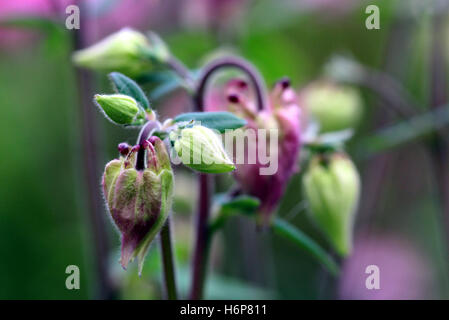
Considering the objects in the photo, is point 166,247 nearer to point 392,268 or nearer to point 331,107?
point 331,107

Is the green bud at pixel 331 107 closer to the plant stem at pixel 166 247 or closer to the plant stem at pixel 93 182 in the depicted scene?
the plant stem at pixel 93 182

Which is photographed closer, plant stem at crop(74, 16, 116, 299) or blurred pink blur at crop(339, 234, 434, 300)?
plant stem at crop(74, 16, 116, 299)

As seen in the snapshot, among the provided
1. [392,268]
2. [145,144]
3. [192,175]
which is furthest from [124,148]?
[392,268]

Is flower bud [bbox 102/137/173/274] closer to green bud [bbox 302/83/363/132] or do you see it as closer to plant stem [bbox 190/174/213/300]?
plant stem [bbox 190/174/213/300]

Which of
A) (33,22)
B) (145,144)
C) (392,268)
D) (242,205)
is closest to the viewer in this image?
(145,144)

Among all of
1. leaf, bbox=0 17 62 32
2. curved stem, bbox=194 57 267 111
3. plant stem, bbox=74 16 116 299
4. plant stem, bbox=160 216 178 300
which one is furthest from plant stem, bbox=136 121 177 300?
leaf, bbox=0 17 62 32

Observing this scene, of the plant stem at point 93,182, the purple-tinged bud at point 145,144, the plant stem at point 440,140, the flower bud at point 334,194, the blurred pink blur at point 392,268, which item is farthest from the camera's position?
the blurred pink blur at point 392,268

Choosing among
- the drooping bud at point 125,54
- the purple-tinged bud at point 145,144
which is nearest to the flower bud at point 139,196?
the purple-tinged bud at point 145,144
